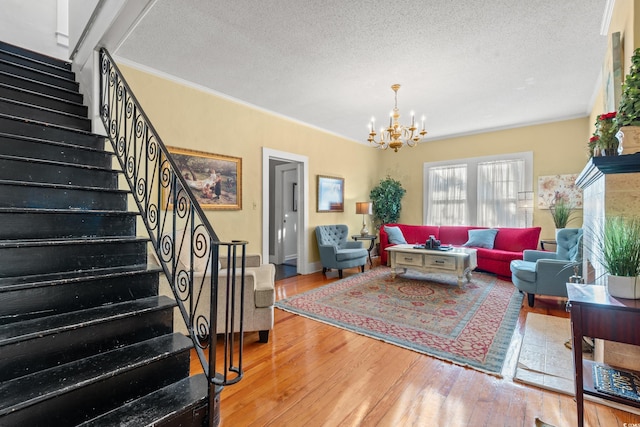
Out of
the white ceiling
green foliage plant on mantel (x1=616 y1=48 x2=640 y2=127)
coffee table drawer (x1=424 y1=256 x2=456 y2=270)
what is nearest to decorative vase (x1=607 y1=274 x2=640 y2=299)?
green foliage plant on mantel (x1=616 y1=48 x2=640 y2=127)

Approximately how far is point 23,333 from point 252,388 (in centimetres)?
127

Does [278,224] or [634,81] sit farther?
[278,224]

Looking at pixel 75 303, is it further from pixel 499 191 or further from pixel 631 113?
pixel 499 191

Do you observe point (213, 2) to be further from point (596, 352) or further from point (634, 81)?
point (596, 352)

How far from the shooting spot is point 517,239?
521 centimetres

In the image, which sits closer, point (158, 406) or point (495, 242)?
point (158, 406)

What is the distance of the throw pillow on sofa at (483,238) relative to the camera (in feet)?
17.7

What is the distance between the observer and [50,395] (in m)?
1.12

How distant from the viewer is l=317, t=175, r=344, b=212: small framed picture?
5672 millimetres

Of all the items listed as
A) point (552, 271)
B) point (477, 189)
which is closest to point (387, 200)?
point (477, 189)

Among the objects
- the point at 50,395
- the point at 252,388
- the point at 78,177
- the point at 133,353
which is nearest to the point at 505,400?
the point at 252,388

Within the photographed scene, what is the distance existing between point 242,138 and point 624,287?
4.19 meters

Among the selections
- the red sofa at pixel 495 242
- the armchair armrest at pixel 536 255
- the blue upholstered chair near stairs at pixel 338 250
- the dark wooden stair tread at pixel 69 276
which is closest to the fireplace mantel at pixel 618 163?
the dark wooden stair tread at pixel 69 276

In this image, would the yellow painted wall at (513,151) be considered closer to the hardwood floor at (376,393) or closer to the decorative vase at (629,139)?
the decorative vase at (629,139)
